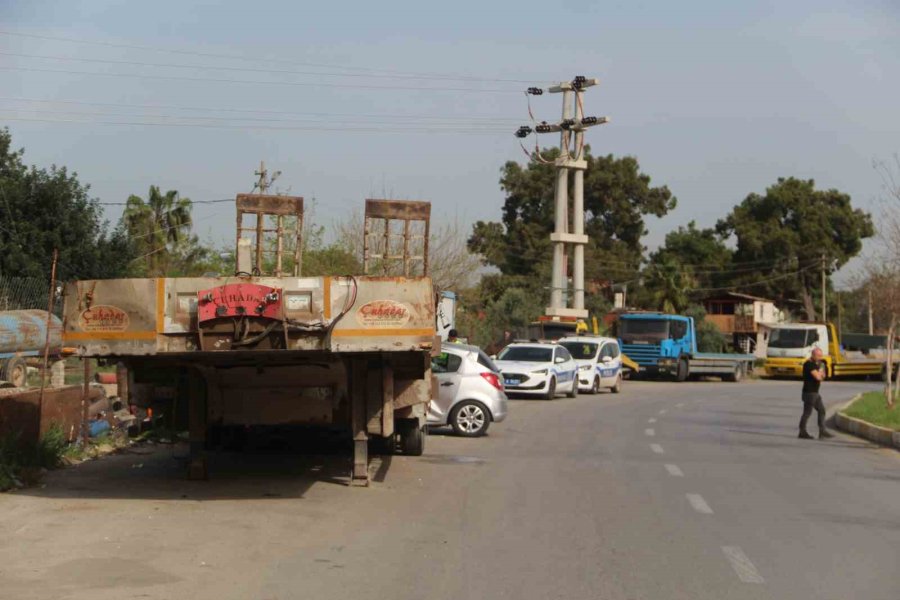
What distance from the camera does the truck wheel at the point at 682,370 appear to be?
48219mm

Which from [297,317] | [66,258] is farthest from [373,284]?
[66,258]

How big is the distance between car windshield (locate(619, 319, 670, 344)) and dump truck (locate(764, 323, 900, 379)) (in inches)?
323

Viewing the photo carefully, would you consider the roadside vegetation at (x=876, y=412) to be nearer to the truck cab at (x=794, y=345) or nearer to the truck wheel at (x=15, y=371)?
the truck wheel at (x=15, y=371)

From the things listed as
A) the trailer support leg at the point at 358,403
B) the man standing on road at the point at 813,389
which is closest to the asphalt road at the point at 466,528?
the trailer support leg at the point at 358,403

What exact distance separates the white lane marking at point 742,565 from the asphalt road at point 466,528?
0.07ft

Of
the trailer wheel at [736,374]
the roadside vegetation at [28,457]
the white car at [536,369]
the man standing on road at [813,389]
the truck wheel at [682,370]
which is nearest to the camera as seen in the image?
the roadside vegetation at [28,457]

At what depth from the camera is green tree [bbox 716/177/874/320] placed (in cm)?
8000

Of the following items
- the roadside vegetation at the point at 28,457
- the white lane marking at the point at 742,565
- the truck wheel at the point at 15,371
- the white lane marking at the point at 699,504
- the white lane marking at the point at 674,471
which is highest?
the truck wheel at the point at 15,371

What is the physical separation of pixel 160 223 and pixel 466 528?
2122 inches

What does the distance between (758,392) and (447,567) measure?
34838mm

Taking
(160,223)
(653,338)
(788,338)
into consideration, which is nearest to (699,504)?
(653,338)

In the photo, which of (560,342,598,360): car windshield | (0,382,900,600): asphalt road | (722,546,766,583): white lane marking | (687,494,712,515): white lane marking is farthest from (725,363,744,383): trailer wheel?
(722,546,766,583): white lane marking

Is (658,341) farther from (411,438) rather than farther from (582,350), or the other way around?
(411,438)

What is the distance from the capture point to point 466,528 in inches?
386
